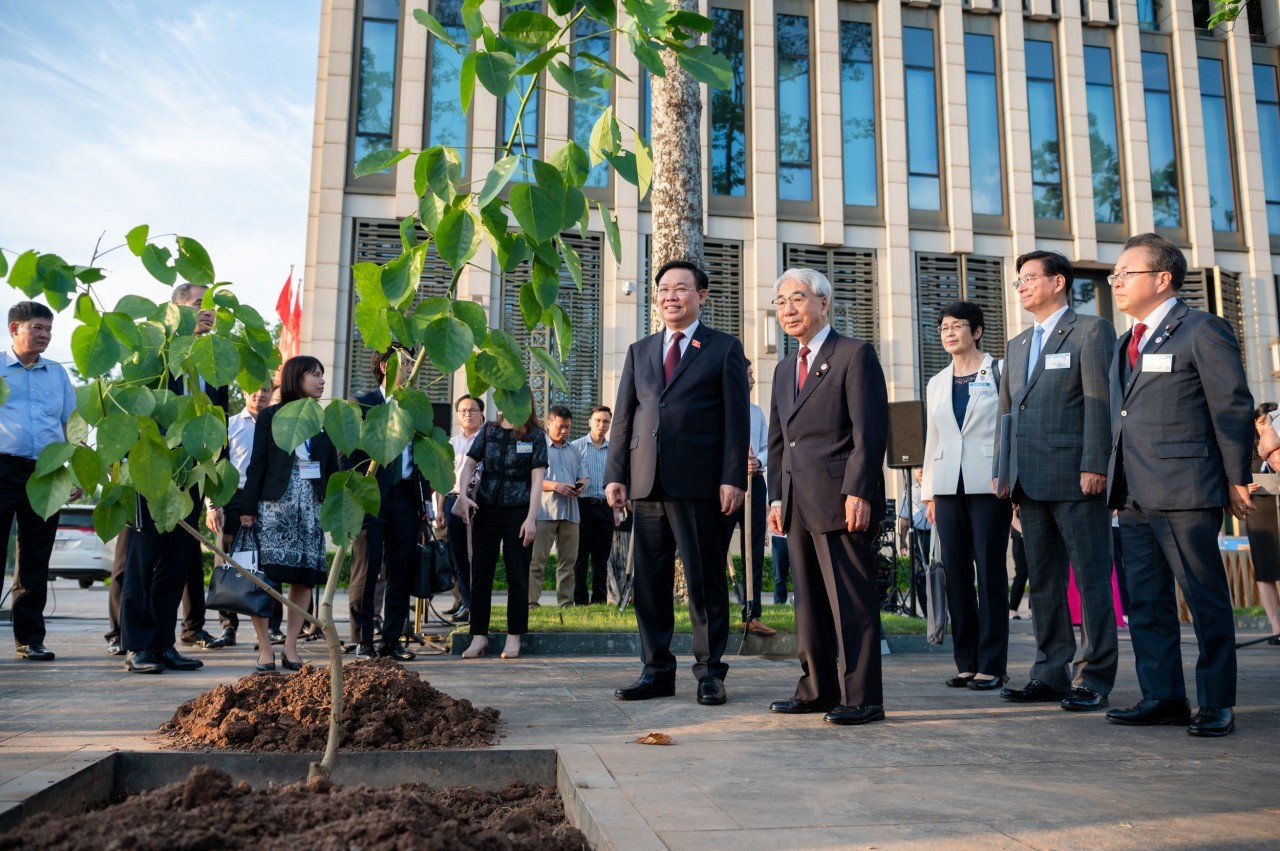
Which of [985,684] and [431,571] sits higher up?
[431,571]

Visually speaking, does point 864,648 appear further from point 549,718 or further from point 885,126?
point 885,126

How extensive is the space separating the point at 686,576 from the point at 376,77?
16.6 meters

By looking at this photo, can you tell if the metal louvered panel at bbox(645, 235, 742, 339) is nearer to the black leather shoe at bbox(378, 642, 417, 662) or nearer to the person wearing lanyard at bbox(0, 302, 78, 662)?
the black leather shoe at bbox(378, 642, 417, 662)

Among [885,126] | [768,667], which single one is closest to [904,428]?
[768,667]

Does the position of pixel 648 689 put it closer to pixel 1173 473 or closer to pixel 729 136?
pixel 1173 473

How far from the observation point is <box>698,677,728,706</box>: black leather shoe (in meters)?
4.86

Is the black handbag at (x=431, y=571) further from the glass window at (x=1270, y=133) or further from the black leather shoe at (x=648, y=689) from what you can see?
the glass window at (x=1270, y=133)

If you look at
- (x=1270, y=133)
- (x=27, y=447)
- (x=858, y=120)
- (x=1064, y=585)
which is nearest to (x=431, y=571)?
(x=27, y=447)

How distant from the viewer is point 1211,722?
428 cm

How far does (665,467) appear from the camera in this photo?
16.9ft

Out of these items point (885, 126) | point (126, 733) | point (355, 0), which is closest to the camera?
point (126, 733)

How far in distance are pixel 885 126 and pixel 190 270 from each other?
19.8 meters

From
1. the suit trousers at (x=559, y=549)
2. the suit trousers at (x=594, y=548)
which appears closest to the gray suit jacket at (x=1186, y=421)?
the suit trousers at (x=559, y=549)

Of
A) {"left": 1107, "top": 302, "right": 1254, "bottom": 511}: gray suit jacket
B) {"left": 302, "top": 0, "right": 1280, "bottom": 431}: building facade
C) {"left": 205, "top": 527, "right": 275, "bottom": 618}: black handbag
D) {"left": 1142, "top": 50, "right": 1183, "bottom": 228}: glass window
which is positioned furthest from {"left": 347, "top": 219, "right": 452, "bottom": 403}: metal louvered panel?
{"left": 1142, "top": 50, "right": 1183, "bottom": 228}: glass window
